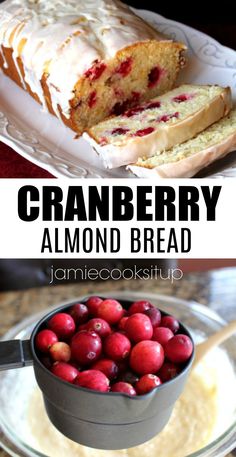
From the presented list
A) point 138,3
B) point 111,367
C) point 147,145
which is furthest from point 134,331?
point 138,3

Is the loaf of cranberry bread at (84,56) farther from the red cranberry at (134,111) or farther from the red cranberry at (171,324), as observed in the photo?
the red cranberry at (171,324)

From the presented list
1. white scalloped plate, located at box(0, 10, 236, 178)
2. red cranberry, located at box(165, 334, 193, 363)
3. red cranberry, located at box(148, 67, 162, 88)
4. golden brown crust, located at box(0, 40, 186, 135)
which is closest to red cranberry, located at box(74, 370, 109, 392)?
red cranberry, located at box(165, 334, 193, 363)

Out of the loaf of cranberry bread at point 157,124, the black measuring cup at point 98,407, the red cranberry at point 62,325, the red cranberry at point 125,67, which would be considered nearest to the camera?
the black measuring cup at point 98,407

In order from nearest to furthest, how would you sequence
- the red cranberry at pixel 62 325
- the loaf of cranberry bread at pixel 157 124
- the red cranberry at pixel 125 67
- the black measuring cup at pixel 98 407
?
the black measuring cup at pixel 98 407
the red cranberry at pixel 62 325
the loaf of cranberry bread at pixel 157 124
the red cranberry at pixel 125 67

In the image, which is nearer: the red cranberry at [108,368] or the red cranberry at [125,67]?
the red cranberry at [108,368]

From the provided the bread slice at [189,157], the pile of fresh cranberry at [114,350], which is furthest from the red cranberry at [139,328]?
the bread slice at [189,157]

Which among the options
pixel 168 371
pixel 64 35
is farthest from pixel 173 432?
pixel 64 35

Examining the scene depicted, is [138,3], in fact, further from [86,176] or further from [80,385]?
[80,385]

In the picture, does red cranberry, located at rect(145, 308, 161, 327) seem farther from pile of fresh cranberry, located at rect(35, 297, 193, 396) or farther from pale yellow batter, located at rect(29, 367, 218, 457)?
pale yellow batter, located at rect(29, 367, 218, 457)
